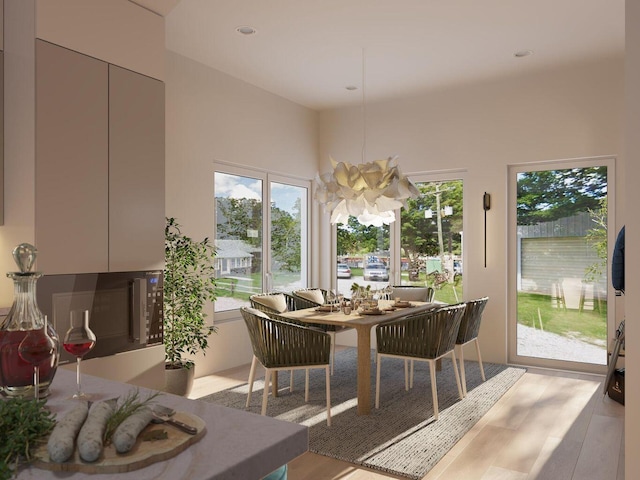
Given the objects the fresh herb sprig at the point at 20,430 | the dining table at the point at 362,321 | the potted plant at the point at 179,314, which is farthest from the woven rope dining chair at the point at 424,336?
the fresh herb sprig at the point at 20,430

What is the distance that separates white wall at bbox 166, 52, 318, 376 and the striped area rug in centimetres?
115

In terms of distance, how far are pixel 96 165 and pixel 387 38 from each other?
2.73 metres

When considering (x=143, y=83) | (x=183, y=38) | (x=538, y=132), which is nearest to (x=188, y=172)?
(x=183, y=38)

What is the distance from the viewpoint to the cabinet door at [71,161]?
8.65ft

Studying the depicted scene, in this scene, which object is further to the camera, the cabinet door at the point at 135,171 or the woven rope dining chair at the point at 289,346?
the woven rope dining chair at the point at 289,346

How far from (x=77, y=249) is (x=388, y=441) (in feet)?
7.17

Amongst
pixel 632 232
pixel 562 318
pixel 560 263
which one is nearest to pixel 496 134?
pixel 560 263

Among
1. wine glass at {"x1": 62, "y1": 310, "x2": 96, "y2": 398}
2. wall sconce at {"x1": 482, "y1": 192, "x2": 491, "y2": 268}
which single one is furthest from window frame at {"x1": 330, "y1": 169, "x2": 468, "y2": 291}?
wine glass at {"x1": 62, "y1": 310, "x2": 96, "y2": 398}

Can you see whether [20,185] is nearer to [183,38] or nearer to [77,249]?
[77,249]

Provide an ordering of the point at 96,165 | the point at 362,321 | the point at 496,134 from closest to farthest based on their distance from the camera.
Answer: the point at 96,165 → the point at 362,321 → the point at 496,134

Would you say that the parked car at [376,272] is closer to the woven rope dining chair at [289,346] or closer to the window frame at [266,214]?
the window frame at [266,214]

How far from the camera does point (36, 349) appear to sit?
1177mm

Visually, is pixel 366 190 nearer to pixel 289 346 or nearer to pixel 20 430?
pixel 289 346

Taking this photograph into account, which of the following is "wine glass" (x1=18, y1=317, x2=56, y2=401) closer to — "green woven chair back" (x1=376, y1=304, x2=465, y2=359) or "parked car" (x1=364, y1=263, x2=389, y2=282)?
"green woven chair back" (x1=376, y1=304, x2=465, y2=359)
